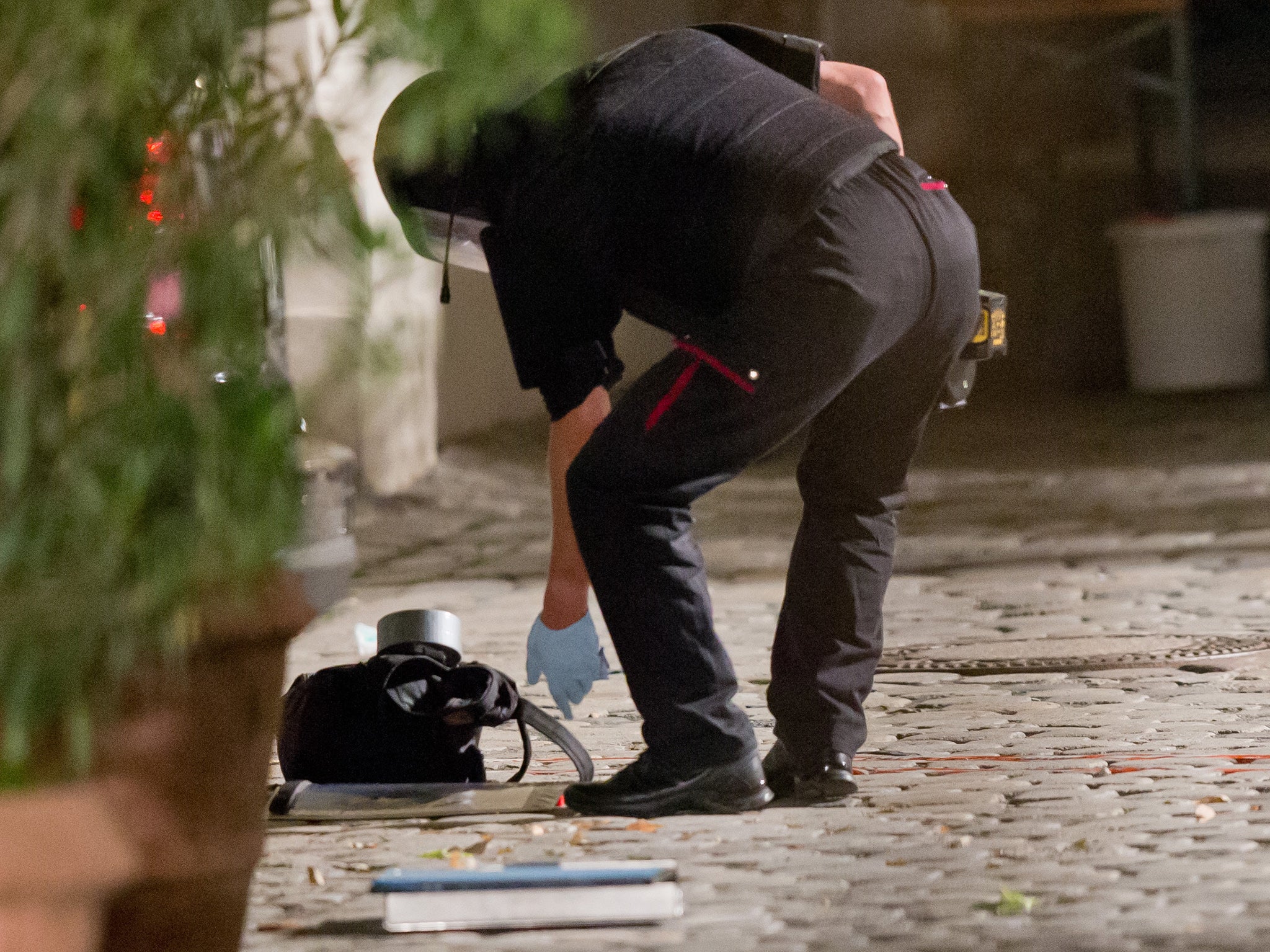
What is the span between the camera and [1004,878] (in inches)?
131

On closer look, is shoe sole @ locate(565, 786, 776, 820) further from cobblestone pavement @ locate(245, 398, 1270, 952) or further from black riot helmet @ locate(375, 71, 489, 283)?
black riot helmet @ locate(375, 71, 489, 283)

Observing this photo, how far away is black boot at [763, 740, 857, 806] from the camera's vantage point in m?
3.91

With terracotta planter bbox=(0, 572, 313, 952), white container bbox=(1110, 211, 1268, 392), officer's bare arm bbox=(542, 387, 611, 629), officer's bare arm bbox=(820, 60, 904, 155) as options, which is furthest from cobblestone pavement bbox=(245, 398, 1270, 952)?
white container bbox=(1110, 211, 1268, 392)

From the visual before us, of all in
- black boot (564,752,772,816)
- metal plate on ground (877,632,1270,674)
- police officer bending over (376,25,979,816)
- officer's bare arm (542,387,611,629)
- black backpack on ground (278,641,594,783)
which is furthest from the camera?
metal plate on ground (877,632,1270,674)

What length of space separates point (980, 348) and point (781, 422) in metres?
0.65

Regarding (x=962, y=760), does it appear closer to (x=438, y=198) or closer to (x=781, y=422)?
(x=781, y=422)

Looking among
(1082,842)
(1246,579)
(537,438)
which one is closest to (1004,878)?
(1082,842)

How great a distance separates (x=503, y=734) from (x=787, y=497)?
4.72 metres

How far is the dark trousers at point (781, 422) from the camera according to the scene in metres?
3.49

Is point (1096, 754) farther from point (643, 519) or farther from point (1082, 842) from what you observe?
point (643, 519)

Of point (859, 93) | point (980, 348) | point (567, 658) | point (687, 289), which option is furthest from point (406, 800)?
point (859, 93)

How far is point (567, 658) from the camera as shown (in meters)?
4.12

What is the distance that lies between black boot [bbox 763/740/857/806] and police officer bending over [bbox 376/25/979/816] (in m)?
0.13

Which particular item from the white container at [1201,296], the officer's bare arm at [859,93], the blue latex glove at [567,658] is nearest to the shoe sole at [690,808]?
the blue latex glove at [567,658]
